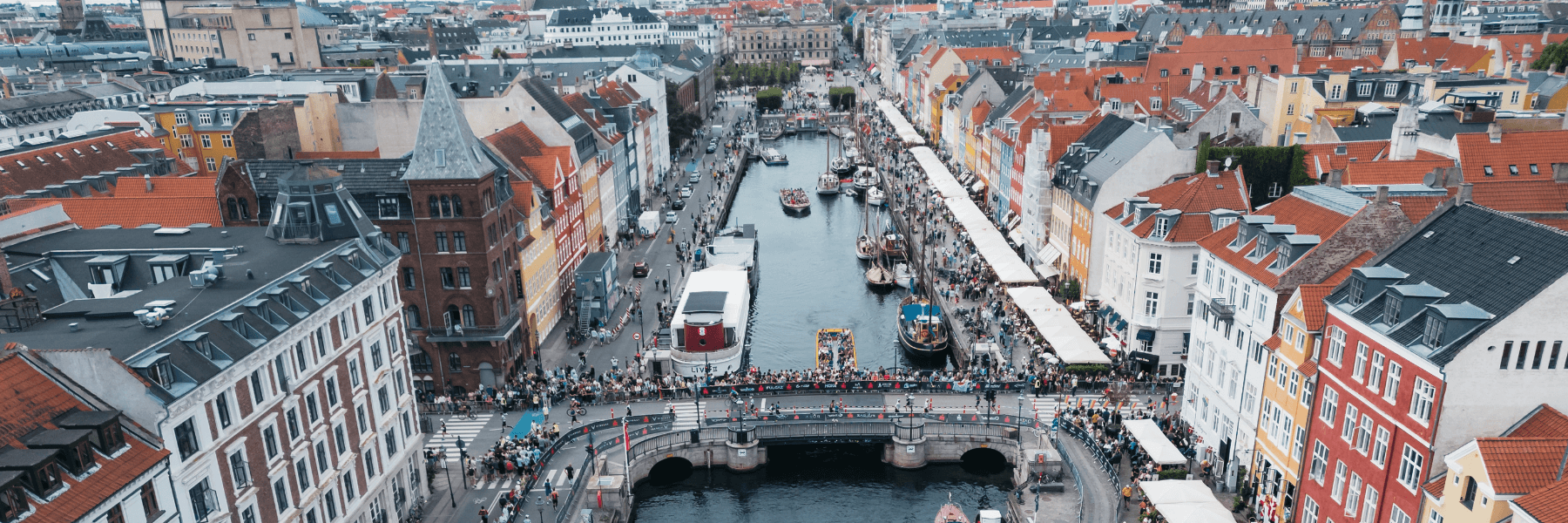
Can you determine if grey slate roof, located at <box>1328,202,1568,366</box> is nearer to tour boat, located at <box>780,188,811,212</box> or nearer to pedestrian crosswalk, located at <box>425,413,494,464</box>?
pedestrian crosswalk, located at <box>425,413,494,464</box>

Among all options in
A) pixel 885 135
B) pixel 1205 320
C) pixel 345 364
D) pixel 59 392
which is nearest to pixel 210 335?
pixel 59 392

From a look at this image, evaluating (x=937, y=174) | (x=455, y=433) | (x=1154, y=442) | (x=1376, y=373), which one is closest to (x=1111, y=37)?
(x=937, y=174)

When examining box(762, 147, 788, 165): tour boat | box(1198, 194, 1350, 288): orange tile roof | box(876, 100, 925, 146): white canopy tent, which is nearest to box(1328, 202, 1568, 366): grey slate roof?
box(1198, 194, 1350, 288): orange tile roof

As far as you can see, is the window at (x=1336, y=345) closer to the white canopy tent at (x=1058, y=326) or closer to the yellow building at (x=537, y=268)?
the white canopy tent at (x=1058, y=326)

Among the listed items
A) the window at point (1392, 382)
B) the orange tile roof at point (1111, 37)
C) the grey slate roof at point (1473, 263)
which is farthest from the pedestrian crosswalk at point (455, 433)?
the orange tile roof at point (1111, 37)

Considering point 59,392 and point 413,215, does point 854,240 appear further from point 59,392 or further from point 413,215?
point 59,392

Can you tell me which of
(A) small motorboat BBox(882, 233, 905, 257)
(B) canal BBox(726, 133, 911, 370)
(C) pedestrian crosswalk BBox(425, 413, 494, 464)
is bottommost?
(B) canal BBox(726, 133, 911, 370)
